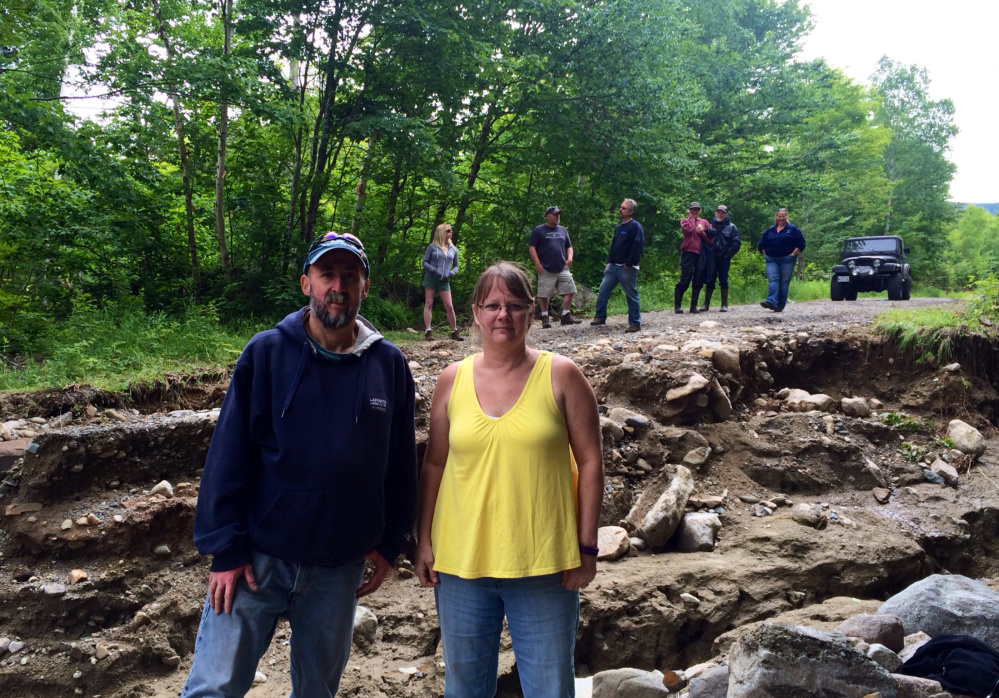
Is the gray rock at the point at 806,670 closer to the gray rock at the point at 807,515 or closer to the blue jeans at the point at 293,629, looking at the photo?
the blue jeans at the point at 293,629

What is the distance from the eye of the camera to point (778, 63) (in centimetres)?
2428

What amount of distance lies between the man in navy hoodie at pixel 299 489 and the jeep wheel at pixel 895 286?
61.3 ft

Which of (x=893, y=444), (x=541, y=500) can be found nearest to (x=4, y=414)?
(x=541, y=500)

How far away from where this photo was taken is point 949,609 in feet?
15.6

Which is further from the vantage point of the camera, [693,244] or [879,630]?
[693,244]

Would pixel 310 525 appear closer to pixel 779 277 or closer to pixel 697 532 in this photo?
pixel 697 532

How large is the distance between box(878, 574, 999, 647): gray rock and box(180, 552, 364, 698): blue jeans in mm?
3939

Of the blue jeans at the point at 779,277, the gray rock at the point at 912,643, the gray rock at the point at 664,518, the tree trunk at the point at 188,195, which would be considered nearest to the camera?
the gray rock at the point at 912,643

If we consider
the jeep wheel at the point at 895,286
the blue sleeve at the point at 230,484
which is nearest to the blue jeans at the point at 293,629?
the blue sleeve at the point at 230,484

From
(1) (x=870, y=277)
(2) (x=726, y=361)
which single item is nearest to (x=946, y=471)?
(2) (x=726, y=361)

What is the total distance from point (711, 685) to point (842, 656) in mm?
716

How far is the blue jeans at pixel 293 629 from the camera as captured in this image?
2.18 meters

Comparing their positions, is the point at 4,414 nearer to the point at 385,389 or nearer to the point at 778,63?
the point at 385,389

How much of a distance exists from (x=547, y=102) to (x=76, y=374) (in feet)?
34.4
